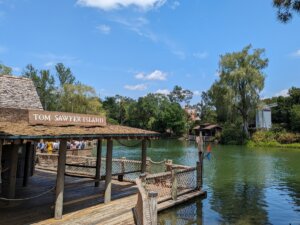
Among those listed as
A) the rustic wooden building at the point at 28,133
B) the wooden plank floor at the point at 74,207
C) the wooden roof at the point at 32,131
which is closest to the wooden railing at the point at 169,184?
the wooden plank floor at the point at 74,207

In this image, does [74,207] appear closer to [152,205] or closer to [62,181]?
[62,181]

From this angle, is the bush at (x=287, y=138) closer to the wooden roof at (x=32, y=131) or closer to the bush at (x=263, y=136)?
the bush at (x=263, y=136)

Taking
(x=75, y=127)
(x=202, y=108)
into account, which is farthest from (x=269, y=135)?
(x=75, y=127)

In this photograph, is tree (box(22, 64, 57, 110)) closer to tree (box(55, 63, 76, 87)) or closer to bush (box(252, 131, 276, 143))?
tree (box(55, 63, 76, 87))

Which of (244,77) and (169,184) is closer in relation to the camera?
(169,184)

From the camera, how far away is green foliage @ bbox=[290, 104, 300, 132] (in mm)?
52822

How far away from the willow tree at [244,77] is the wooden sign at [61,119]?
1788 inches

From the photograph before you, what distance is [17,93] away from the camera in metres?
13.4

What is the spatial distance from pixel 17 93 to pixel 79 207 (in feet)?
19.7

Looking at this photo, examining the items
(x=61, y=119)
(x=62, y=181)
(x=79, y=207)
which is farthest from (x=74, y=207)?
(x=61, y=119)

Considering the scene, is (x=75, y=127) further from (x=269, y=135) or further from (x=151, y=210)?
(x=269, y=135)

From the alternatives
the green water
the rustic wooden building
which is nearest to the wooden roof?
the rustic wooden building

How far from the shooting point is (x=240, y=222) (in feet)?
36.8

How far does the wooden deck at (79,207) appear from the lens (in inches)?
354
